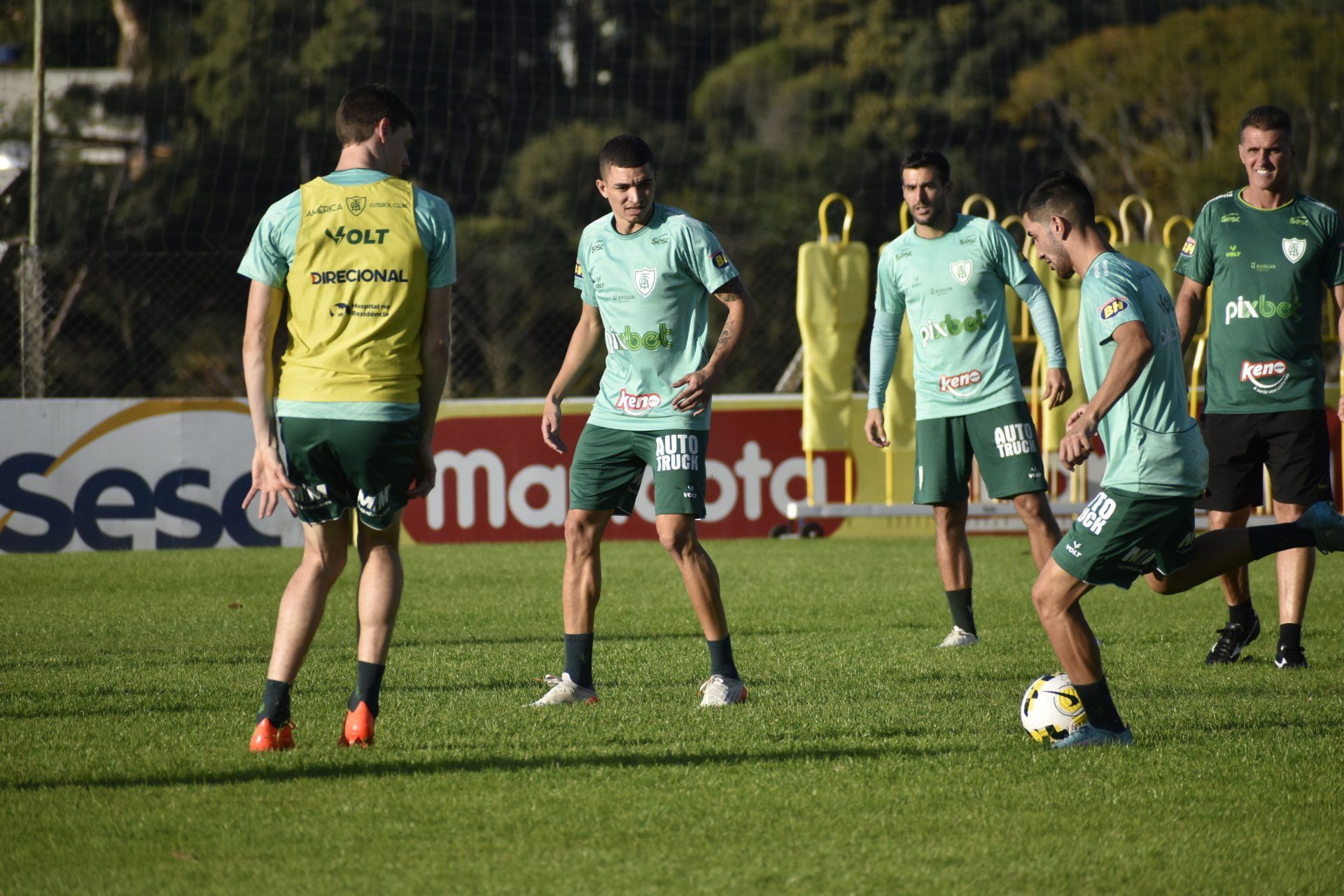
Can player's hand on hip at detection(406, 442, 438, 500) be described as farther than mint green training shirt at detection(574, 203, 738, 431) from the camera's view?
No

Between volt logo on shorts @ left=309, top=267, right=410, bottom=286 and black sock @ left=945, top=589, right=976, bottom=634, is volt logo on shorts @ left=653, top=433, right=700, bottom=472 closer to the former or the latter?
volt logo on shorts @ left=309, top=267, right=410, bottom=286

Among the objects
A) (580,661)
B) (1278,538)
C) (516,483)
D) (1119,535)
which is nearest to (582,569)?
(580,661)

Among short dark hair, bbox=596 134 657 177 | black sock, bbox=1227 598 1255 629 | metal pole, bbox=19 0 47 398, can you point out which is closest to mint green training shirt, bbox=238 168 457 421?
short dark hair, bbox=596 134 657 177

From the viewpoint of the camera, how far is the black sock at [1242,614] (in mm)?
7066

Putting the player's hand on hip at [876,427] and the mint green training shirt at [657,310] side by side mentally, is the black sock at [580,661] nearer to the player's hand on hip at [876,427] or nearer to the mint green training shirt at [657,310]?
the mint green training shirt at [657,310]

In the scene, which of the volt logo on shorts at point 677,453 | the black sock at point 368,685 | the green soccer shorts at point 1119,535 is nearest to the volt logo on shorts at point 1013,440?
the volt logo on shorts at point 677,453

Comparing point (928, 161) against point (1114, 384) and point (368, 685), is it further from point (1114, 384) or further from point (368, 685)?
point (368, 685)

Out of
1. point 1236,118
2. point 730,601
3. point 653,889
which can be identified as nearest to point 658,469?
point 653,889

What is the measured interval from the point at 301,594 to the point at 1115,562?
2.48 meters

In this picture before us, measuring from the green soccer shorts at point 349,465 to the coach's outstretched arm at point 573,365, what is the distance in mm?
1428

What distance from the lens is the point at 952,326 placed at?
299 inches

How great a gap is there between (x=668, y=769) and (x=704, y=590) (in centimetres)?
137

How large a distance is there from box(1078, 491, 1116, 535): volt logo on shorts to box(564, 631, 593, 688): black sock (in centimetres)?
199

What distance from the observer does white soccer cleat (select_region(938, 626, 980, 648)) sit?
7.53 metres
